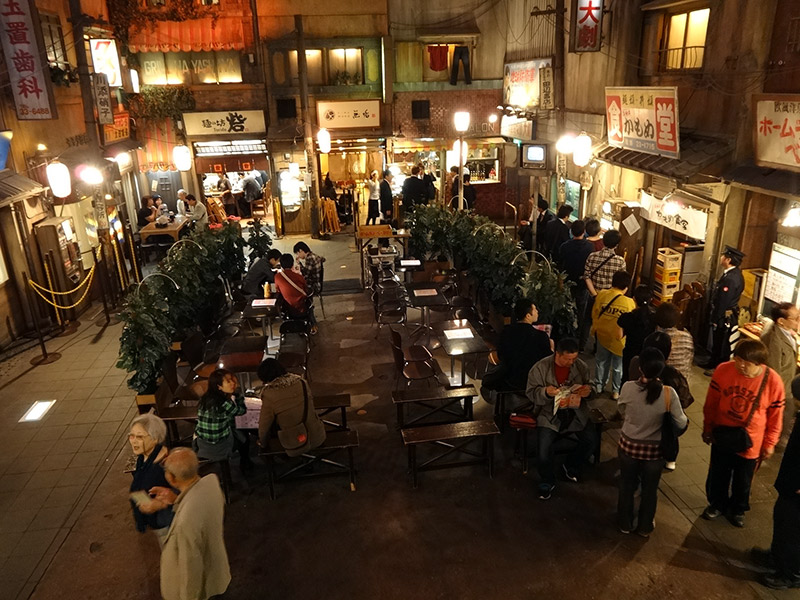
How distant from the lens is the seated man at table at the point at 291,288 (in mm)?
10844

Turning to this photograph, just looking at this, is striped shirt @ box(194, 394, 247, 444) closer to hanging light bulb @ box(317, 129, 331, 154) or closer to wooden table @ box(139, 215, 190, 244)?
wooden table @ box(139, 215, 190, 244)

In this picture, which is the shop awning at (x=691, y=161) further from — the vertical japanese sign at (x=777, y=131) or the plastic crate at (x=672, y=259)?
the plastic crate at (x=672, y=259)

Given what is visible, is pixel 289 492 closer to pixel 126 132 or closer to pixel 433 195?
pixel 433 195

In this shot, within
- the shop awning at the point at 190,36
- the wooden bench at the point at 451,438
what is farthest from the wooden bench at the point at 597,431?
the shop awning at the point at 190,36

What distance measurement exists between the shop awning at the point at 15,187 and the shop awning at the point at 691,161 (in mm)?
11871

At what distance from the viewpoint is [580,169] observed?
1545 cm

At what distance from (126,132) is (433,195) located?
9.89 meters

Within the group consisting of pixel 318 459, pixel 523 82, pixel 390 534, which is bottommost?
pixel 390 534

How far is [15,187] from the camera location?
11133 millimetres

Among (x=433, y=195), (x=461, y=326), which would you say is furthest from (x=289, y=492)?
(x=433, y=195)

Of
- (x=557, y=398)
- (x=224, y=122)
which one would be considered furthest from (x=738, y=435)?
(x=224, y=122)

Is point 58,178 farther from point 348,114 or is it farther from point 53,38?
point 348,114

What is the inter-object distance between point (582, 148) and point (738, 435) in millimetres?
8575

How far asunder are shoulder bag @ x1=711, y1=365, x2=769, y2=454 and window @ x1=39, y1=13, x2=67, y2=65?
14.6 m
